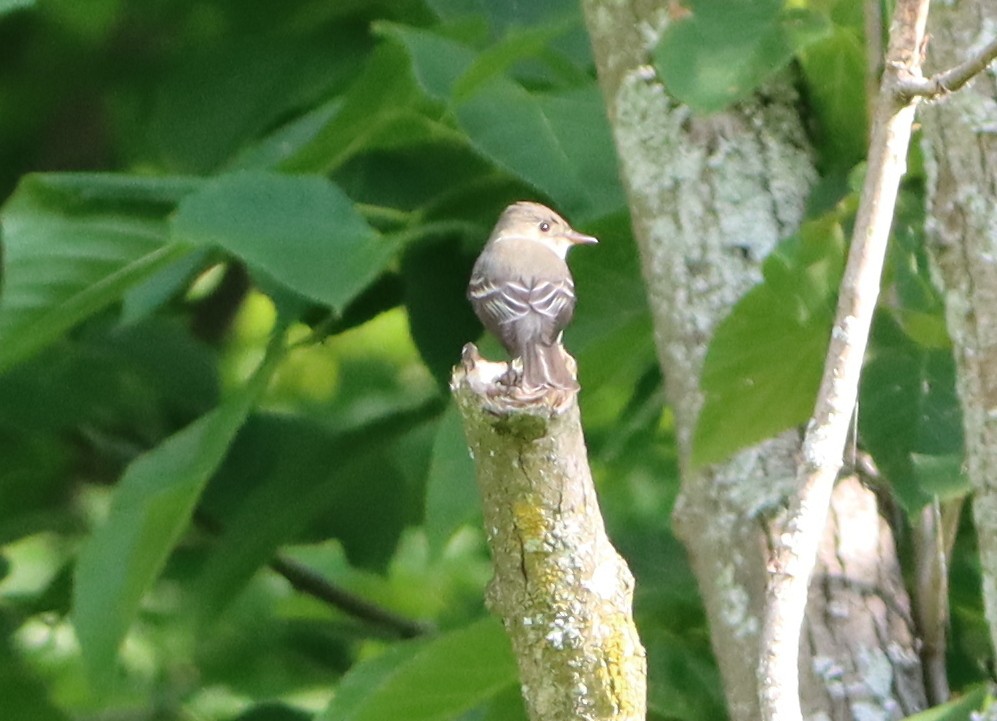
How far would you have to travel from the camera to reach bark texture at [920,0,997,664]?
1.67 m

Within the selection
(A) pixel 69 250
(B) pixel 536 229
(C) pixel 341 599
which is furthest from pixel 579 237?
(C) pixel 341 599

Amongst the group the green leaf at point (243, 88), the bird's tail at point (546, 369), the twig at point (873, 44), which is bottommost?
the bird's tail at point (546, 369)

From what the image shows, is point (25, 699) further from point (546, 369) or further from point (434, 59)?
point (546, 369)

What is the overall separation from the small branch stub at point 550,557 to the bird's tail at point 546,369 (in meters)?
0.02

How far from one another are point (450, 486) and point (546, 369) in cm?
62

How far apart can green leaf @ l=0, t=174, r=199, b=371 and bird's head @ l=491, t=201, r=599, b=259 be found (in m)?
0.52

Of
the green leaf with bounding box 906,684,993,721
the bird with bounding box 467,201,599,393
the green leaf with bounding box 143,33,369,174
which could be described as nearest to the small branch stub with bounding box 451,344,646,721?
the bird with bounding box 467,201,599,393

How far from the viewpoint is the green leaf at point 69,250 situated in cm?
237

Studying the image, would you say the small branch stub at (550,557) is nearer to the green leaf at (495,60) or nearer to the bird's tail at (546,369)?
the bird's tail at (546,369)

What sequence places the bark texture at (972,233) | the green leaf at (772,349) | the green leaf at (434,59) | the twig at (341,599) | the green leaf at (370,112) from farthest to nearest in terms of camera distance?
the twig at (341,599)
the green leaf at (370,112)
the green leaf at (434,59)
the green leaf at (772,349)
the bark texture at (972,233)

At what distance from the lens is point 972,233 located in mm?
1686

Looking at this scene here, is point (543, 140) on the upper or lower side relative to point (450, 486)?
upper

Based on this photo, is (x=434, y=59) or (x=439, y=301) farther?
(x=439, y=301)

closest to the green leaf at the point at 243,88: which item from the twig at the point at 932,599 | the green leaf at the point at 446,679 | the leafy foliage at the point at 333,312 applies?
the leafy foliage at the point at 333,312
